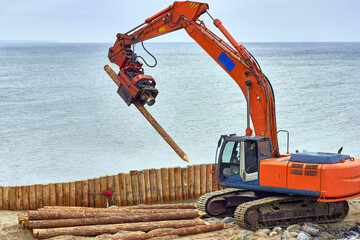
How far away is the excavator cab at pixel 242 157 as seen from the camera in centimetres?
1324

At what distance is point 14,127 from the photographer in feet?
112

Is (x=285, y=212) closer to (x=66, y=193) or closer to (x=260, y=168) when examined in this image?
(x=260, y=168)

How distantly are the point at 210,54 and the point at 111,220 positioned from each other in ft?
16.1

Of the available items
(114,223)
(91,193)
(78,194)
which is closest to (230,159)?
(114,223)

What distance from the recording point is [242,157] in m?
13.3

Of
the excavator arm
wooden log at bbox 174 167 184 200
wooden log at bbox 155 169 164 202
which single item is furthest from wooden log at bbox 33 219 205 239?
wooden log at bbox 174 167 184 200

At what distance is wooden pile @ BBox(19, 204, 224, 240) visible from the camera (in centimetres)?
1238

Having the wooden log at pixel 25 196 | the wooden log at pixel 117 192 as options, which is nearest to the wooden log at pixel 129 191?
the wooden log at pixel 117 192

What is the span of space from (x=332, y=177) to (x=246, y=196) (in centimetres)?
264

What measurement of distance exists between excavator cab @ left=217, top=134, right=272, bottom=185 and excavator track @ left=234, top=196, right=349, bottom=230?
70 cm

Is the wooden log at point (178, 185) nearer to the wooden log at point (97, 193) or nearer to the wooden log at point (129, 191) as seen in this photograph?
the wooden log at point (129, 191)

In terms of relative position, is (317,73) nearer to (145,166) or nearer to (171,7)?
(145,166)

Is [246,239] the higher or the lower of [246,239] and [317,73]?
the lower

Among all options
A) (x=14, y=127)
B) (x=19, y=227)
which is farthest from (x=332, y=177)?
(x=14, y=127)
